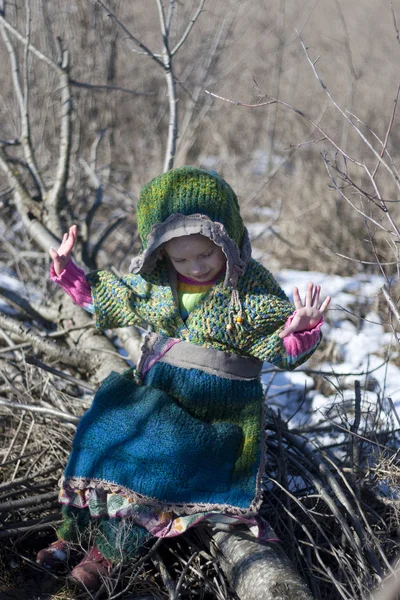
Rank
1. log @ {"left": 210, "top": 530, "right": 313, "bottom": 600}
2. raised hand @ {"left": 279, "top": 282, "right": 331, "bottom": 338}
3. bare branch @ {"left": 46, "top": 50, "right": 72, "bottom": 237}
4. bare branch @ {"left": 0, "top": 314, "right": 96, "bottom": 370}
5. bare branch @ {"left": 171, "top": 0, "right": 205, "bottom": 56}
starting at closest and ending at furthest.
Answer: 1. log @ {"left": 210, "top": 530, "right": 313, "bottom": 600}
2. raised hand @ {"left": 279, "top": 282, "right": 331, "bottom": 338}
3. bare branch @ {"left": 171, "top": 0, "right": 205, "bottom": 56}
4. bare branch @ {"left": 0, "top": 314, "right": 96, "bottom": 370}
5. bare branch @ {"left": 46, "top": 50, "right": 72, "bottom": 237}

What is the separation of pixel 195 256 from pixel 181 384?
469 millimetres

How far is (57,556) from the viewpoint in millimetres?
2268

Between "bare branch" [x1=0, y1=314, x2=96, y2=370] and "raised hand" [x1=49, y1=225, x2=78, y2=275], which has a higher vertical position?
"raised hand" [x1=49, y1=225, x2=78, y2=275]

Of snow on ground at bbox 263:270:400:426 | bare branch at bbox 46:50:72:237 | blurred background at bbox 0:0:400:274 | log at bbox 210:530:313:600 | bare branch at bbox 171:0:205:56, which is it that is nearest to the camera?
log at bbox 210:530:313:600

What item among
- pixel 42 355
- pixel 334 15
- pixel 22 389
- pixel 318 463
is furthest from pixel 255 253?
pixel 334 15

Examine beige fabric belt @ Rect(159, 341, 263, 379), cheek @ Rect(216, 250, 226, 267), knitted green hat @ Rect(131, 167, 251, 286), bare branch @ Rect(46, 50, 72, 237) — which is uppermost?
bare branch @ Rect(46, 50, 72, 237)

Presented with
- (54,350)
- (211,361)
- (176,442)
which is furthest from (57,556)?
(54,350)

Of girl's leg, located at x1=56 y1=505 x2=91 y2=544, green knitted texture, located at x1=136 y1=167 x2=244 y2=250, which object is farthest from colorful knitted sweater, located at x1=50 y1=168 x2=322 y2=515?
girl's leg, located at x1=56 y1=505 x2=91 y2=544

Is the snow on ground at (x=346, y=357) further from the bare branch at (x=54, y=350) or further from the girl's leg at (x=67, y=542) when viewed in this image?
the girl's leg at (x=67, y=542)

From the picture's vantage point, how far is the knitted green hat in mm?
2170

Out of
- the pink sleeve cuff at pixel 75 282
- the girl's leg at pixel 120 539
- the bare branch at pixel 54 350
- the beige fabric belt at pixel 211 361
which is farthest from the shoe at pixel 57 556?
the bare branch at pixel 54 350

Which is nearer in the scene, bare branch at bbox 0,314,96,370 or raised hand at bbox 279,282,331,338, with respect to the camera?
raised hand at bbox 279,282,331,338

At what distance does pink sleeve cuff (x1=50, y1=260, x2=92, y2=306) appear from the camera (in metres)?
2.44

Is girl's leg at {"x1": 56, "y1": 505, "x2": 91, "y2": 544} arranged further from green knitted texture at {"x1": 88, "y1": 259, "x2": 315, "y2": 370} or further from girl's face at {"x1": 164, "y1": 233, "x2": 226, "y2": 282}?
girl's face at {"x1": 164, "y1": 233, "x2": 226, "y2": 282}
